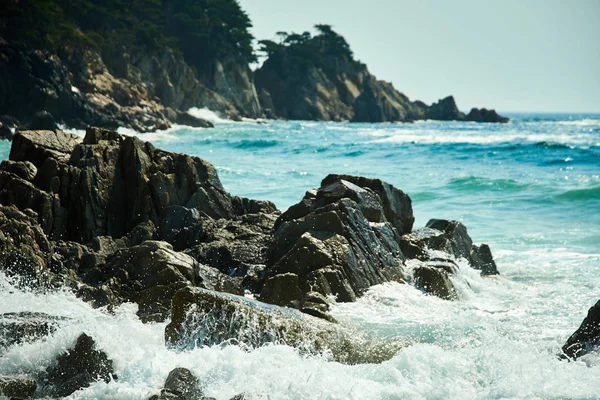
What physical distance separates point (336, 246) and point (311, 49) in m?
99.3

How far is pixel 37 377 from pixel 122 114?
50937 millimetres

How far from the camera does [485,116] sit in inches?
4296

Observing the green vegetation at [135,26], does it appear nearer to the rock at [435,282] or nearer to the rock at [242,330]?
the rock at [435,282]

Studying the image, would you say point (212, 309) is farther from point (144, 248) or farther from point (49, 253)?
point (49, 253)

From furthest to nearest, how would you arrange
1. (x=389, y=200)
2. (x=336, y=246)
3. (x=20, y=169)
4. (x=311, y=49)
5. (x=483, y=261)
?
(x=311, y=49), (x=483, y=261), (x=389, y=200), (x=20, y=169), (x=336, y=246)

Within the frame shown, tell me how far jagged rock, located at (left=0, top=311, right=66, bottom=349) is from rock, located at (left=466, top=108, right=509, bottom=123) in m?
108

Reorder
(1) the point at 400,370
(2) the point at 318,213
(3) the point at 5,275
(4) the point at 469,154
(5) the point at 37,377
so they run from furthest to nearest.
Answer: (4) the point at 469,154, (2) the point at 318,213, (3) the point at 5,275, (1) the point at 400,370, (5) the point at 37,377

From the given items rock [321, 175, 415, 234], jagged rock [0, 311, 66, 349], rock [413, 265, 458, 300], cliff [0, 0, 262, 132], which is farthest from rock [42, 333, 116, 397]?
cliff [0, 0, 262, 132]

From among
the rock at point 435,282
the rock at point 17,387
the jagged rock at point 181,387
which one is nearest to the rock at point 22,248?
the rock at point 17,387

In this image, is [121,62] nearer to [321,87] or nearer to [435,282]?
[321,87]

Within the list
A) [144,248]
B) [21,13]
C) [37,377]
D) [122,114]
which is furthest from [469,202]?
[21,13]

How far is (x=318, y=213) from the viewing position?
1115 cm

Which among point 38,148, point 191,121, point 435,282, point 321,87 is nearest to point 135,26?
point 191,121

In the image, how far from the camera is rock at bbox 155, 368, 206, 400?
239 inches
